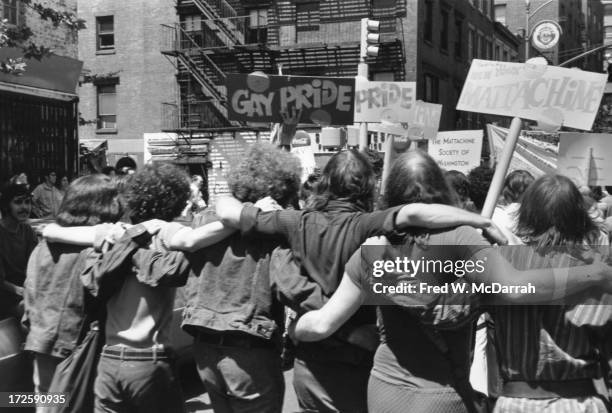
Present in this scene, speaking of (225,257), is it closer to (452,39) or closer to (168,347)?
(168,347)

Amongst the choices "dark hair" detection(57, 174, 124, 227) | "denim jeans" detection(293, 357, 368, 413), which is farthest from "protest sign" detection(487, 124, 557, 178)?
"denim jeans" detection(293, 357, 368, 413)

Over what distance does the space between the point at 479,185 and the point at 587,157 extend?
6.43ft

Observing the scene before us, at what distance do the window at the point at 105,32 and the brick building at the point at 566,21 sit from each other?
20038mm

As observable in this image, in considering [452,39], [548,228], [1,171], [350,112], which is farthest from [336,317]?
[452,39]

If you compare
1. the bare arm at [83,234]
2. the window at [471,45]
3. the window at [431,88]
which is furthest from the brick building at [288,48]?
the bare arm at [83,234]

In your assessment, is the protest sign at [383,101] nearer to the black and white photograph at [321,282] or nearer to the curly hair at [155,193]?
the black and white photograph at [321,282]

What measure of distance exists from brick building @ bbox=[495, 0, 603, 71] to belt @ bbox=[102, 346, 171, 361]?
3458 cm

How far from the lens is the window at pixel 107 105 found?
108 ft

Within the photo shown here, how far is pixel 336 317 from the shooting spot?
117 inches

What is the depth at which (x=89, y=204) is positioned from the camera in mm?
3936

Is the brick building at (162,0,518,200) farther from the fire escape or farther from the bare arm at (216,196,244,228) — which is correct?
the bare arm at (216,196,244,228)

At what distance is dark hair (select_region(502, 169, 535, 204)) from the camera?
539 centimetres

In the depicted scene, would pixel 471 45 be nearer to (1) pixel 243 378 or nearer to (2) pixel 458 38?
(2) pixel 458 38

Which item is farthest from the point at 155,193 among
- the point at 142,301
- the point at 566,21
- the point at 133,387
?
the point at 566,21
